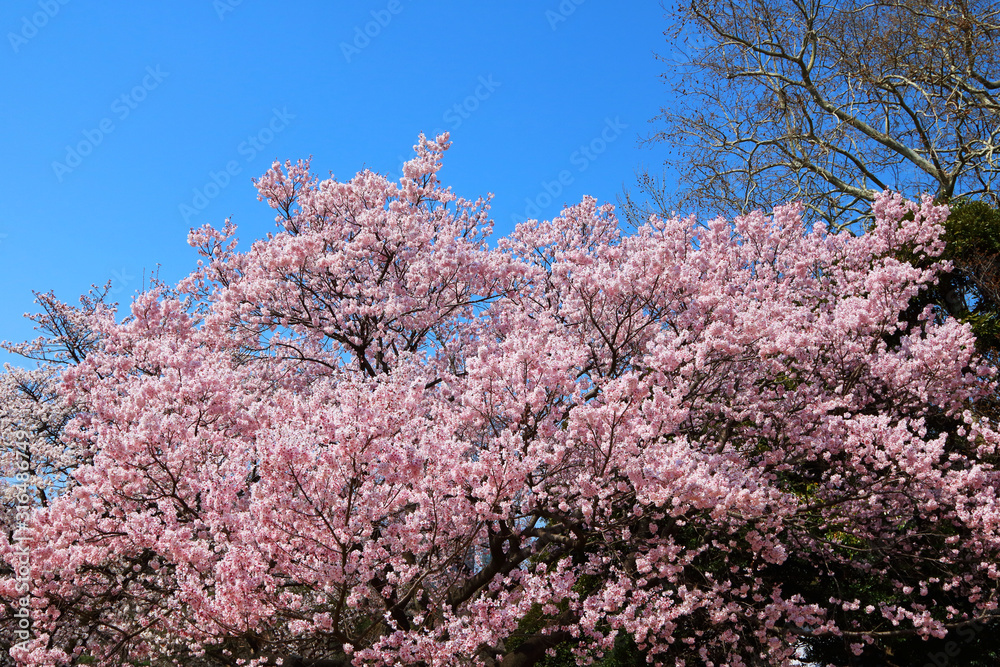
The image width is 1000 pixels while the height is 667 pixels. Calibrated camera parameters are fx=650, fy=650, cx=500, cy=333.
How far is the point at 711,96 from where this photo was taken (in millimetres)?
18000

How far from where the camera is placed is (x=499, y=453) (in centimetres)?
555

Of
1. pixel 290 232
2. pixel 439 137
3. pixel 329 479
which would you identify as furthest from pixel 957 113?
pixel 329 479

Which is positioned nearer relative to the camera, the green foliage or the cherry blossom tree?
the cherry blossom tree

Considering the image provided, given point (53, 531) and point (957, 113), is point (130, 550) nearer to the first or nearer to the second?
point (53, 531)

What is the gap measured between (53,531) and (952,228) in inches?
545

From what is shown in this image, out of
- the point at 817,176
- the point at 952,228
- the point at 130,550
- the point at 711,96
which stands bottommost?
the point at 130,550

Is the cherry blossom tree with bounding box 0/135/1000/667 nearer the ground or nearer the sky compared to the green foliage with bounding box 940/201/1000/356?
nearer the ground

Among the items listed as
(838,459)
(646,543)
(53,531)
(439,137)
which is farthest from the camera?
(439,137)

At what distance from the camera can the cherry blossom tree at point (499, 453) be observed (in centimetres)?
547

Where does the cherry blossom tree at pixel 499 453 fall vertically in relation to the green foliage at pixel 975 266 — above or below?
below

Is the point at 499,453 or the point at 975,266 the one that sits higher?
the point at 975,266

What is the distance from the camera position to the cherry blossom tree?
215 inches

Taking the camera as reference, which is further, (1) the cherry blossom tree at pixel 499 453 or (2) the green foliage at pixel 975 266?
(2) the green foliage at pixel 975 266

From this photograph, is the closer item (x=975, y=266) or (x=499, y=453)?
(x=499, y=453)
